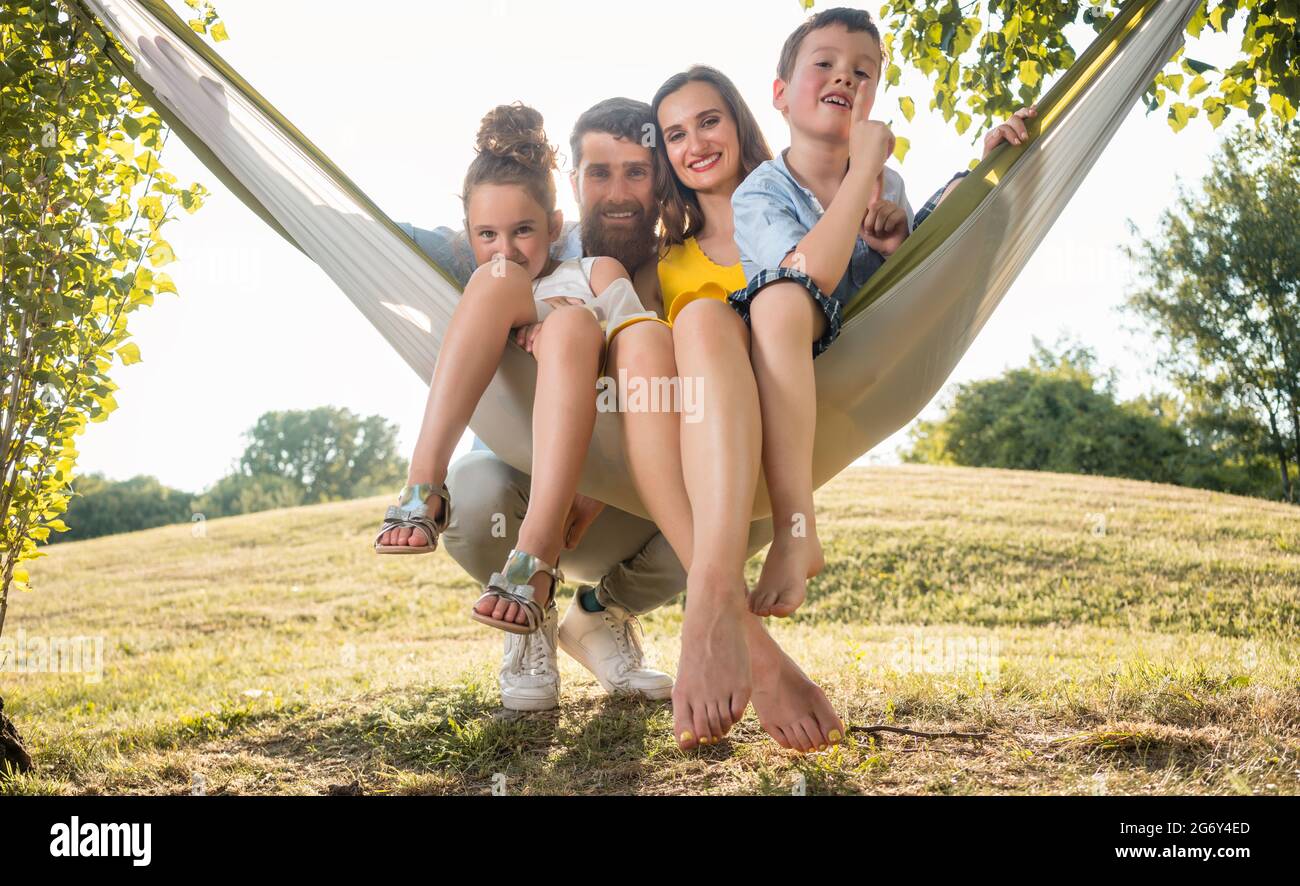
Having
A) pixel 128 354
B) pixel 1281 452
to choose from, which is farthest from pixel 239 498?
pixel 128 354

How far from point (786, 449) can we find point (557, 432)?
37cm

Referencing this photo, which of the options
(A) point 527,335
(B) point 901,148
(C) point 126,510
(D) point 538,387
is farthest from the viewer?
(C) point 126,510

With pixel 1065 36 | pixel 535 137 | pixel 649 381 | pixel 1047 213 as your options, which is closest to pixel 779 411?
pixel 649 381

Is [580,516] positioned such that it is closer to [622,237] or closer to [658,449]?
[658,449]

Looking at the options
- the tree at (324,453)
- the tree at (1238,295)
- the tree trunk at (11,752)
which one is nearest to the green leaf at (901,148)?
the tree trunk at (11,752)

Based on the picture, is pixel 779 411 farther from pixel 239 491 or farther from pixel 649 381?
pixel 239 491

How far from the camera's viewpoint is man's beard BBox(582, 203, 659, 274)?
7.17ft

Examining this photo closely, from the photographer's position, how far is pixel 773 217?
6.28 feet

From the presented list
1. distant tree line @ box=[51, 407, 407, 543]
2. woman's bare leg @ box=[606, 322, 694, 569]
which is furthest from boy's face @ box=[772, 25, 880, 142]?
distant tree line @ box=[51, 407, 407, 543]

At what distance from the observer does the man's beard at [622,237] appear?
7.17 ft

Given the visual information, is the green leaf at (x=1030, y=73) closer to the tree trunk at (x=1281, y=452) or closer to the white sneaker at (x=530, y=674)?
the white sneaker at (x=530, y=674)

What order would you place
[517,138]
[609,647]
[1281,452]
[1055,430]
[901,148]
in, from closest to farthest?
[517,138] < [609,647] < [901,148] < [1281,452] < [1055,430]

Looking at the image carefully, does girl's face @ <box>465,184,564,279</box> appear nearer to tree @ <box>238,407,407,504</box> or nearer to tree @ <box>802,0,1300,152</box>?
tree @ <box>802,0,1300,152</box>
